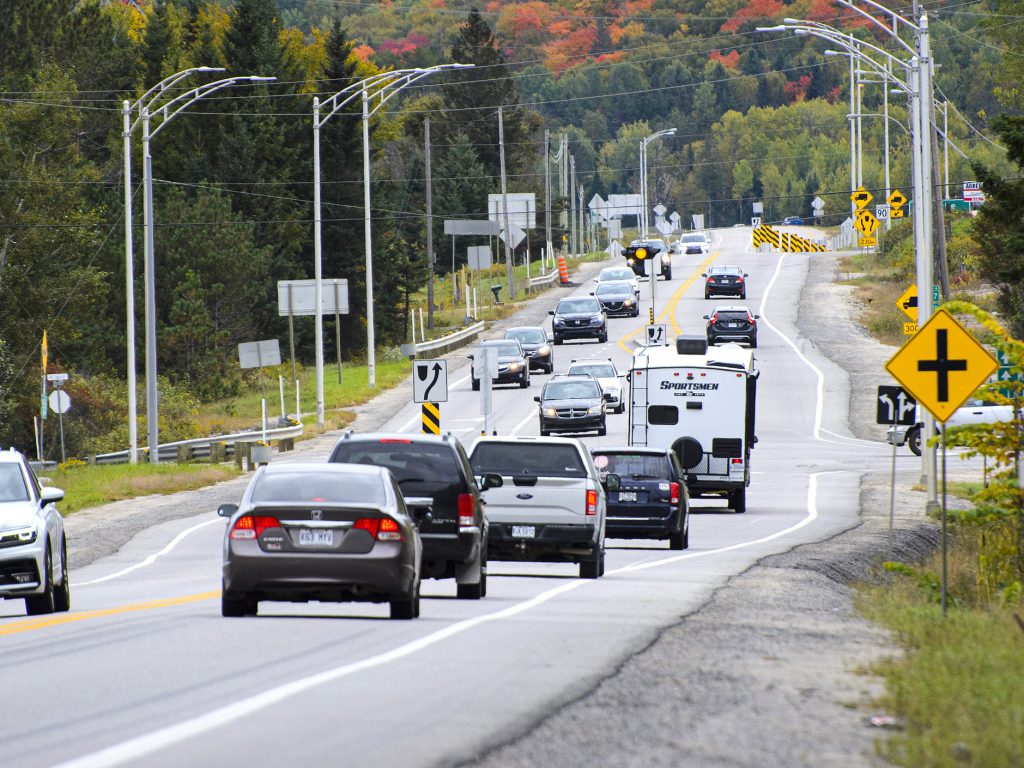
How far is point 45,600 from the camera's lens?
17406 mm

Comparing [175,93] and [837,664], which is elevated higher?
[175,93]

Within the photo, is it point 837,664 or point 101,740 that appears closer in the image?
point 101,740

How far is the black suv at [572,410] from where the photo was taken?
4809 centimetres

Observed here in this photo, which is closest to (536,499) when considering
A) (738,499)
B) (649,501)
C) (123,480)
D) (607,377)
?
(649,501)

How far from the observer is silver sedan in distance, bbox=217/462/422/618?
14.9 metres

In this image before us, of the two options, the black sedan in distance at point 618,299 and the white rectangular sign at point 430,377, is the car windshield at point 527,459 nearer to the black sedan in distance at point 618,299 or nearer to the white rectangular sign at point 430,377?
the white rectangular sign at point 430,377

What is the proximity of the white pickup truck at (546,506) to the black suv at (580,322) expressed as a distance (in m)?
48.8

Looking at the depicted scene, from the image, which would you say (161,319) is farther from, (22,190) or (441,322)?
(441,322)

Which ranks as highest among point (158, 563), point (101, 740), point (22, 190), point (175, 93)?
point (175, 93)

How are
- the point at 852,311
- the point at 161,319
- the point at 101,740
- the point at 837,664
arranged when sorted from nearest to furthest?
the point at 101,740 → the point at 837,664 → the point at 161,319 → the point at 852,311

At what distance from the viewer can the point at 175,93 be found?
85.8 meters

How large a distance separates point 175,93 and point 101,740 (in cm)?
7962

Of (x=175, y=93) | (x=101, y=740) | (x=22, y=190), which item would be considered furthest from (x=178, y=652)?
(x=175, y=93)

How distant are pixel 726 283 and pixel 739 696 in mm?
75762
